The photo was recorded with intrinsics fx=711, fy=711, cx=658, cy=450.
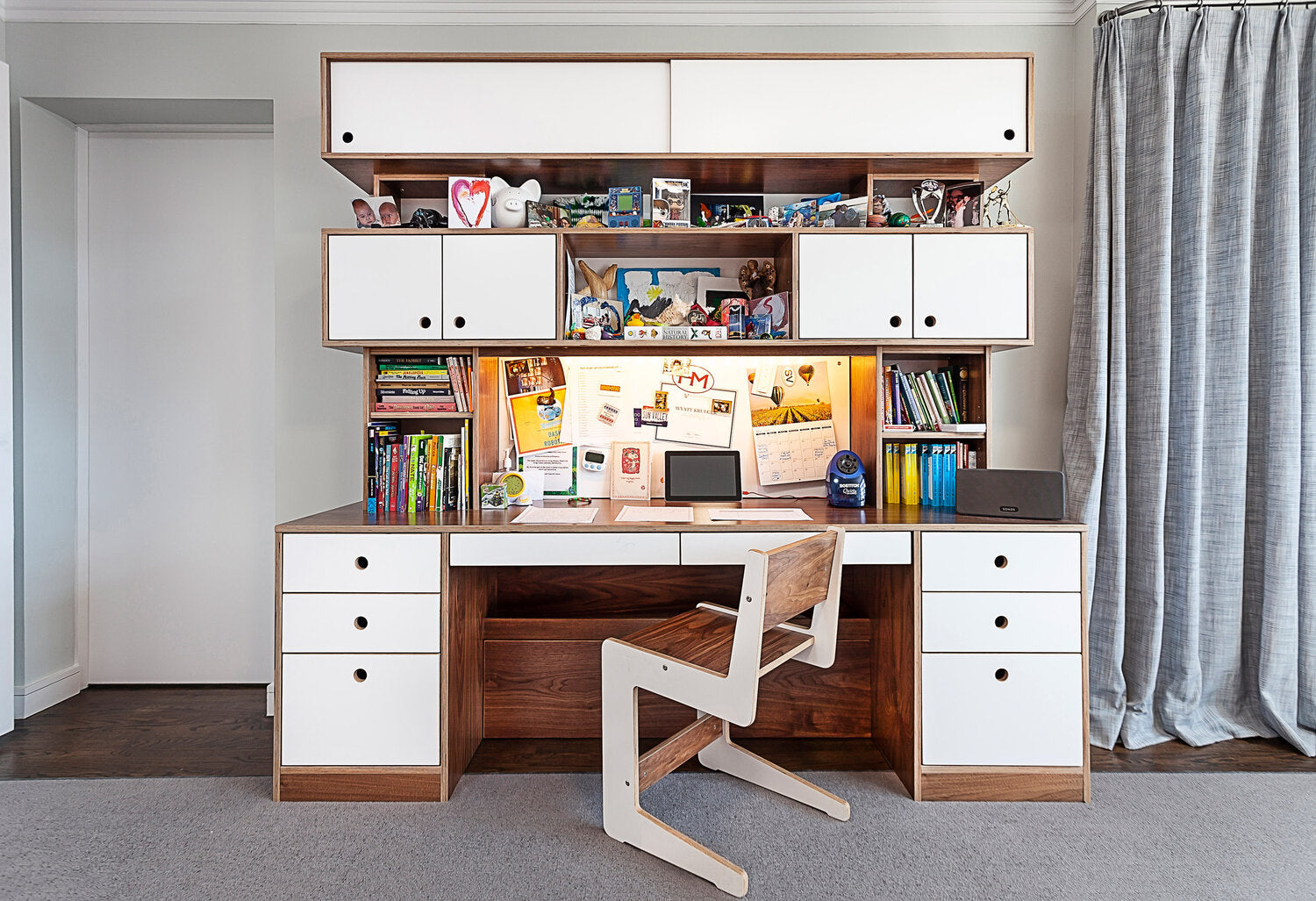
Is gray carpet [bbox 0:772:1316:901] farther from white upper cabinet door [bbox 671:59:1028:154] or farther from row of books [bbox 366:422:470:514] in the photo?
white upper cabinet door [bbox 671:59:1028:154]

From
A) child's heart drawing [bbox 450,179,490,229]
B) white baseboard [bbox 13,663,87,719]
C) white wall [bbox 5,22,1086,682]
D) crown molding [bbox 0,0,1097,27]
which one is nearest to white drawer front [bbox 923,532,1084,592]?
white wall [bbox 5,22,1086,682]

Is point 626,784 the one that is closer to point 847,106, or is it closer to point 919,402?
point 919,402

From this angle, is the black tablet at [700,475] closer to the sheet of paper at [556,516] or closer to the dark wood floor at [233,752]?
the sheet of paper at [556,516]

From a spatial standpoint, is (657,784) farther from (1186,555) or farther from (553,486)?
(1186,555)

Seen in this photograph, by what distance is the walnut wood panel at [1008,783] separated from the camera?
1991 millimetres

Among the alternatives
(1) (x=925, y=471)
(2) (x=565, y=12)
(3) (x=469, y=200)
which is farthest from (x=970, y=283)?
(2) (x=565, y=12)

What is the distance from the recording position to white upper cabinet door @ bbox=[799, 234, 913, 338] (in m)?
2.23

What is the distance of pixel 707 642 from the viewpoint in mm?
1860

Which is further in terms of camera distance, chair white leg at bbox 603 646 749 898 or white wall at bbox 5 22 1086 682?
white wall at bbox 5 22 1086 682

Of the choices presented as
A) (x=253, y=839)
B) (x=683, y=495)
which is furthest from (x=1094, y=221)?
(x=253, y=839)

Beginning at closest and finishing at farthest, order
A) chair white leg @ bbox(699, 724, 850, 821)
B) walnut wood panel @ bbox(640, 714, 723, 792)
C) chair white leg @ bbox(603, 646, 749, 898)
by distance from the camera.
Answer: chair white leg @ bbox(603, 646, 749, 898) → walnut wood panel @ bbox(640, 714, 723, 792) → chair white leg @ bbox(699, 724, 850, 821)

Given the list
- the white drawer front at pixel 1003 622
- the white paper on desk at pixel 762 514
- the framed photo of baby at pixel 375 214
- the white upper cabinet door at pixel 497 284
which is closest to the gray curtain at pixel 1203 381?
the white drawer front at pixel 1003 622

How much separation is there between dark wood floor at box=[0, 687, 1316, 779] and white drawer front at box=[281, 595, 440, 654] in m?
0.52

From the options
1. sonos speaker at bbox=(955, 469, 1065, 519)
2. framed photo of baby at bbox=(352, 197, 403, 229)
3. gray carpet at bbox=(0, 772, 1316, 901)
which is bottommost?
gray carpet at bbox=(0, 772, 1316, 901)
